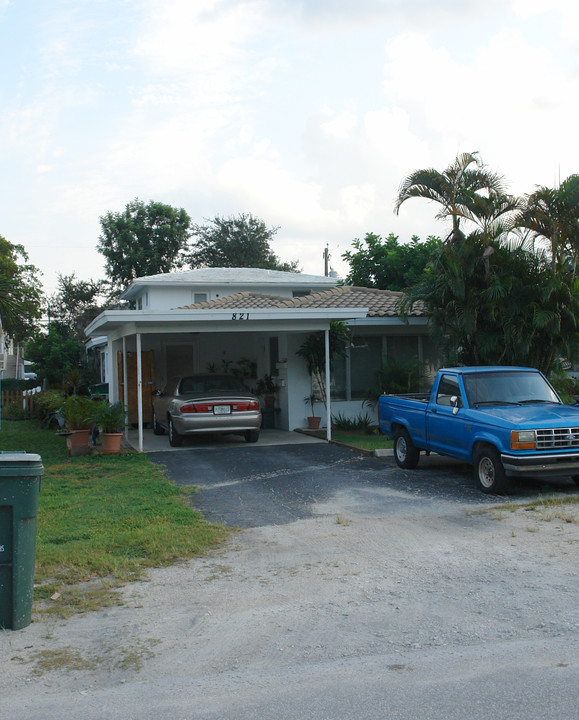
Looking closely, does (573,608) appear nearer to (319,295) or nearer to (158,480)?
(158,480)

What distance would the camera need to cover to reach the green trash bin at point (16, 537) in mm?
5273

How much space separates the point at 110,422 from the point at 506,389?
7.66 metres

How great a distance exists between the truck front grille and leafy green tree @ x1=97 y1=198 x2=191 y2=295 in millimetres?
35287

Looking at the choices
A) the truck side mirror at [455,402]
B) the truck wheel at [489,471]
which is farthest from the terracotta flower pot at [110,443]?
the truck wheel at [489,471]

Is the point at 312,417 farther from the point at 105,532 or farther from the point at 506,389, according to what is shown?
the point at 105,532

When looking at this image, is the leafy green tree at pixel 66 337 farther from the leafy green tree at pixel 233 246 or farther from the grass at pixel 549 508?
the grass at pixel 549 508

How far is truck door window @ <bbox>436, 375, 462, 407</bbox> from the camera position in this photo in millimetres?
11031

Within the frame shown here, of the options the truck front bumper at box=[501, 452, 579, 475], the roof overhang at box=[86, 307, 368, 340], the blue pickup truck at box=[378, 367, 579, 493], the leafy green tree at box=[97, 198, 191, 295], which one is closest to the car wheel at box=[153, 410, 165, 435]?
the roof overhang at box=[86, 307, 368, 340]

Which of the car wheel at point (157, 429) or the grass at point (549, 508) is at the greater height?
the car wheel at point (157, 429)

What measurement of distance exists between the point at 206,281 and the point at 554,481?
695 inches

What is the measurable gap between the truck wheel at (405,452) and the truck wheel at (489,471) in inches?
78.7

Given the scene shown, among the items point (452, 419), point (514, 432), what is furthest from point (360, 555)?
point (452, 419)

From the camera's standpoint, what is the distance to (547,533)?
25.7 feet

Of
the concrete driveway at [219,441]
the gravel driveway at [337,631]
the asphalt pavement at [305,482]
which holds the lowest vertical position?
the gravel driveway at [337,631]
